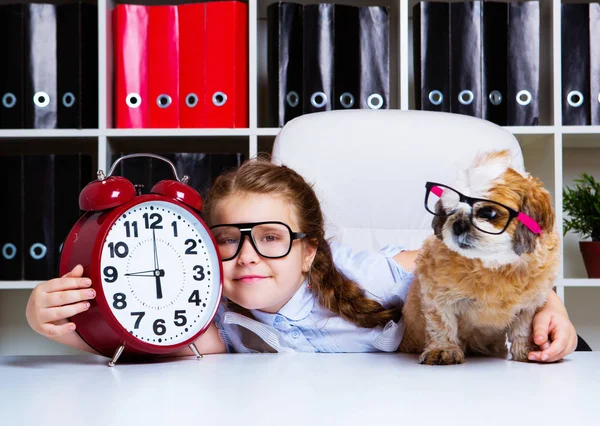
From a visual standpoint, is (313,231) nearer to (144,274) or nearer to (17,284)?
(144,274)

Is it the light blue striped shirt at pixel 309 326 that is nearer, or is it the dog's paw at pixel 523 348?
the dog's paw at pixel 523 348

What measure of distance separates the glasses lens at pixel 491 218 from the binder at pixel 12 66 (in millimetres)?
1526

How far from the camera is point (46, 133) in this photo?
1.82 meters

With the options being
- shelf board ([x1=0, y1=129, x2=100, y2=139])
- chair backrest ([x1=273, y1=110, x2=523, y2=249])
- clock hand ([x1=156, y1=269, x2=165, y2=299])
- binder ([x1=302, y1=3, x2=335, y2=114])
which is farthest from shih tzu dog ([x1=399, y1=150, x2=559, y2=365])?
shelf board ([x1=0, y1=129, x2=100, y2=139])

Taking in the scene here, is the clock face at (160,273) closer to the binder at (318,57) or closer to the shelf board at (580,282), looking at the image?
the binder at (318,57)

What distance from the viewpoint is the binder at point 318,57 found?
1.80 metres

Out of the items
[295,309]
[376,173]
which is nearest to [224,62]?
[376,173]

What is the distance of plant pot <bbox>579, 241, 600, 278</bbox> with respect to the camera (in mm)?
1861

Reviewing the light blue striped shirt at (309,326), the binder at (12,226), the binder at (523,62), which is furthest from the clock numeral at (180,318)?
the binder at (523,62)

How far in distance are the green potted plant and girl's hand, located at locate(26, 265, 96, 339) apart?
1.49 m

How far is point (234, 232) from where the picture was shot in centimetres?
96

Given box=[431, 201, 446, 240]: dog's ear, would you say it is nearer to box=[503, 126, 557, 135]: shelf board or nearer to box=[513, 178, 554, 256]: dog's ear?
box=[513, 178, 554, 256]: dog's ear

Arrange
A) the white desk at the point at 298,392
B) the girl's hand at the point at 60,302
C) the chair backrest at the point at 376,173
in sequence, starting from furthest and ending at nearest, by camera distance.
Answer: the chair backrest at the point at 376,173, the girl's hand at the point at 60,302, the white desk at the point at 298,392

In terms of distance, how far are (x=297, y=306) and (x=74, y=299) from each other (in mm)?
402
